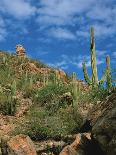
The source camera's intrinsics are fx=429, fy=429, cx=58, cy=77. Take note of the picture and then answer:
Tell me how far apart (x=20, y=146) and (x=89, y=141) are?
66.5 inches

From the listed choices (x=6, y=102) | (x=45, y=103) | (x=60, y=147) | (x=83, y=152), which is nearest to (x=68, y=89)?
(x=45, y=103)

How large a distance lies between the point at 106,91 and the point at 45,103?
11.8ft

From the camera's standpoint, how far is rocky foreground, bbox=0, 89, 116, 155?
8.38 meters

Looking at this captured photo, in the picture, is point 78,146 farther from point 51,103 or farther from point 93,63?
point 93,63

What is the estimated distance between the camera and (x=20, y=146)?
32.9 ft

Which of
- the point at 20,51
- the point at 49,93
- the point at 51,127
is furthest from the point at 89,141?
the point at 20,51

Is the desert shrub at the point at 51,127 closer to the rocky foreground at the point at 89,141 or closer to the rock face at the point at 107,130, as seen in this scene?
the rocky foreground at the point at 89,141

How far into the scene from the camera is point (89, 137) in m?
9.58

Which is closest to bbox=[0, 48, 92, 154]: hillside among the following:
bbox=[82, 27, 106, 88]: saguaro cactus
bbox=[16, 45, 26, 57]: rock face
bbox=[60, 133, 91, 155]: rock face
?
bbox=[82, 27, 106, 88]: saguaro cactus

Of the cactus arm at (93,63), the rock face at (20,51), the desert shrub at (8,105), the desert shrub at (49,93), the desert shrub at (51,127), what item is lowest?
the desert shrub at (51,127)

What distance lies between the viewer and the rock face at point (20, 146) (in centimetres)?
995

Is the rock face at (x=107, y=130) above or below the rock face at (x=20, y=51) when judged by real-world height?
below

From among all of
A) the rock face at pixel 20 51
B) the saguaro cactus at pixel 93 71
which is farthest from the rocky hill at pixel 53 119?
the rock face at pixel 20 51

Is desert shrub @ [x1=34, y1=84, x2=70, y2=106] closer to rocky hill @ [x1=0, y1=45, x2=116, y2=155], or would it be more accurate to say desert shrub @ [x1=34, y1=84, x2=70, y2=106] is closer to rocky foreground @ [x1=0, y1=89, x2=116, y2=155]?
rocky hill @ [x1=0, y1=45, x2=116, y2=155]
